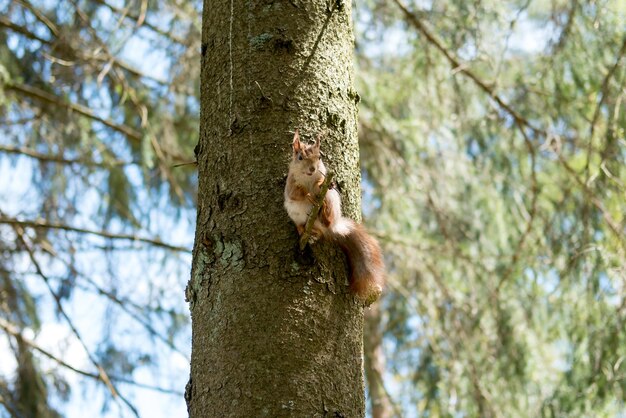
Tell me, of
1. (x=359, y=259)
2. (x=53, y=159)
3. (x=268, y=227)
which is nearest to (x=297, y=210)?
(x=268, y=227)

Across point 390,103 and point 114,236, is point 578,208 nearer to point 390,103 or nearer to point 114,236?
point 390,103

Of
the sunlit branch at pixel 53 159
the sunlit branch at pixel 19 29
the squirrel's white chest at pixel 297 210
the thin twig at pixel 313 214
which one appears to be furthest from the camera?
the sunlit branch at pixel 53 159

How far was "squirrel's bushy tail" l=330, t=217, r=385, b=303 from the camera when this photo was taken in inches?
72.8

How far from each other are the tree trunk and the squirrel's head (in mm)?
21

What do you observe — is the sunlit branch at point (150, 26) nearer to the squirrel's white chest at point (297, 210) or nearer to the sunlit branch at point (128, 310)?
the sunlit branch at point (128, 310)

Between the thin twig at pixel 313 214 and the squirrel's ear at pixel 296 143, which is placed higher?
the squirrel's ear at pixel 296 143

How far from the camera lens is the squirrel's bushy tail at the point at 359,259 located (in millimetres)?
1849

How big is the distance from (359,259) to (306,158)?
27cm

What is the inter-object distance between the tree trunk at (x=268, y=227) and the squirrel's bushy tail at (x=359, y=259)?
3 centimetres

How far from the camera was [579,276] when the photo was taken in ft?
13.7

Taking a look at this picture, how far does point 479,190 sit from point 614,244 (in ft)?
6.15

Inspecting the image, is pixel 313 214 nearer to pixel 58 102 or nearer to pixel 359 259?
pixel 359 259

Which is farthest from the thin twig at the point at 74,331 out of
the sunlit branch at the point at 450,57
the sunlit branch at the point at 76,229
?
the sunlit branch at the point at 450,57

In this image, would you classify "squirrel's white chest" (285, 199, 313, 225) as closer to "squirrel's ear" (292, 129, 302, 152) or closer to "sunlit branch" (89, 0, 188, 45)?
"squirrel's ear" (292, 129, 302, 152)
